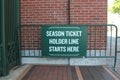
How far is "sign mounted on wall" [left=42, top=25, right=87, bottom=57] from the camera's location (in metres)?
9.84

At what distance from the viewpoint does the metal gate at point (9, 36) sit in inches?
327

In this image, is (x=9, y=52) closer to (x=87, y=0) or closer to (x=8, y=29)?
(x=8, y=29)

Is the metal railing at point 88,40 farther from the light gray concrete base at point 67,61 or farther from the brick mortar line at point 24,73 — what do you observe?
the brick mortar line at point 24,73

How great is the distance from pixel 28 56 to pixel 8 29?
1450 millimetres

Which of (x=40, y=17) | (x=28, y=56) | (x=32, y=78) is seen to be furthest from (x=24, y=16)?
(x=32, y=78)

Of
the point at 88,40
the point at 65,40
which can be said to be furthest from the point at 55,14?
the point at 88,40

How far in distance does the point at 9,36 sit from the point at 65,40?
5.75 ft

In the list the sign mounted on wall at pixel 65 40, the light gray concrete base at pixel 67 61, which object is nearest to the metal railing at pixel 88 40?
the light gray concrete base at pixel 67 61

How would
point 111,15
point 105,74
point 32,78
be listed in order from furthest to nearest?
1. point 111,15
2. point 105,74
3. point 32,78

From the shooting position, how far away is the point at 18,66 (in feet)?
32.5

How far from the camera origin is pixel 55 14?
10.3 meters

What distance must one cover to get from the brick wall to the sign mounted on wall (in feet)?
1.41

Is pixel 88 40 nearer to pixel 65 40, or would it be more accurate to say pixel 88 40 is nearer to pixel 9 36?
pixel 65 40

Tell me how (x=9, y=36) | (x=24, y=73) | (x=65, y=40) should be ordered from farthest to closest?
(x=65, y=40) < (x=9, y=36) < (x=24, y=73)
